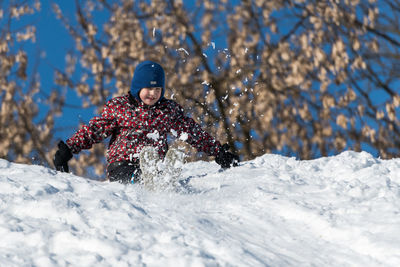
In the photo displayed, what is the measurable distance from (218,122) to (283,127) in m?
1.04

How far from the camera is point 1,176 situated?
301 cm

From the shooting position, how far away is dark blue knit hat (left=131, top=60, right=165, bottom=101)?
3.95 m

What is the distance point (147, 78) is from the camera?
3.95m

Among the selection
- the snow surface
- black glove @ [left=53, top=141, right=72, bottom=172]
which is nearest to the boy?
black glove @ [left=53, top=141, right=72, bottom=172]

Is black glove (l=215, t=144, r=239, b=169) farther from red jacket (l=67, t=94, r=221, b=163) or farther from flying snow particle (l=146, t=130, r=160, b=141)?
flying snow particle (l=146, t=130, r=160, b=141)

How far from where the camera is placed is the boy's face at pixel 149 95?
397 cm

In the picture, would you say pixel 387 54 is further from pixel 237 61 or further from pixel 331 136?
pixel 237 61

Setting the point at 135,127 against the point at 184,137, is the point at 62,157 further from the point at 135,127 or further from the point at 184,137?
the point at 184,137

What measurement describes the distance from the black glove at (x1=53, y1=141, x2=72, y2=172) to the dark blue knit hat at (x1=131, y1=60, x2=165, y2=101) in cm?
70

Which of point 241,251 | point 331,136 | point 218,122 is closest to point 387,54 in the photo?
point 331,136

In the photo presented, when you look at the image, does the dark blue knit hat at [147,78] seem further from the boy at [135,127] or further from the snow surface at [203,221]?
the snow surface at [203,221]

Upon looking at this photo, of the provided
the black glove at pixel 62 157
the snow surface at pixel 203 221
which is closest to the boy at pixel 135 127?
the black glove at pixel 62 157

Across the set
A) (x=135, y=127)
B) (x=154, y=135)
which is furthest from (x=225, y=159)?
(x=135, y=127)

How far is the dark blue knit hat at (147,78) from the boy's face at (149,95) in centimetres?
3
